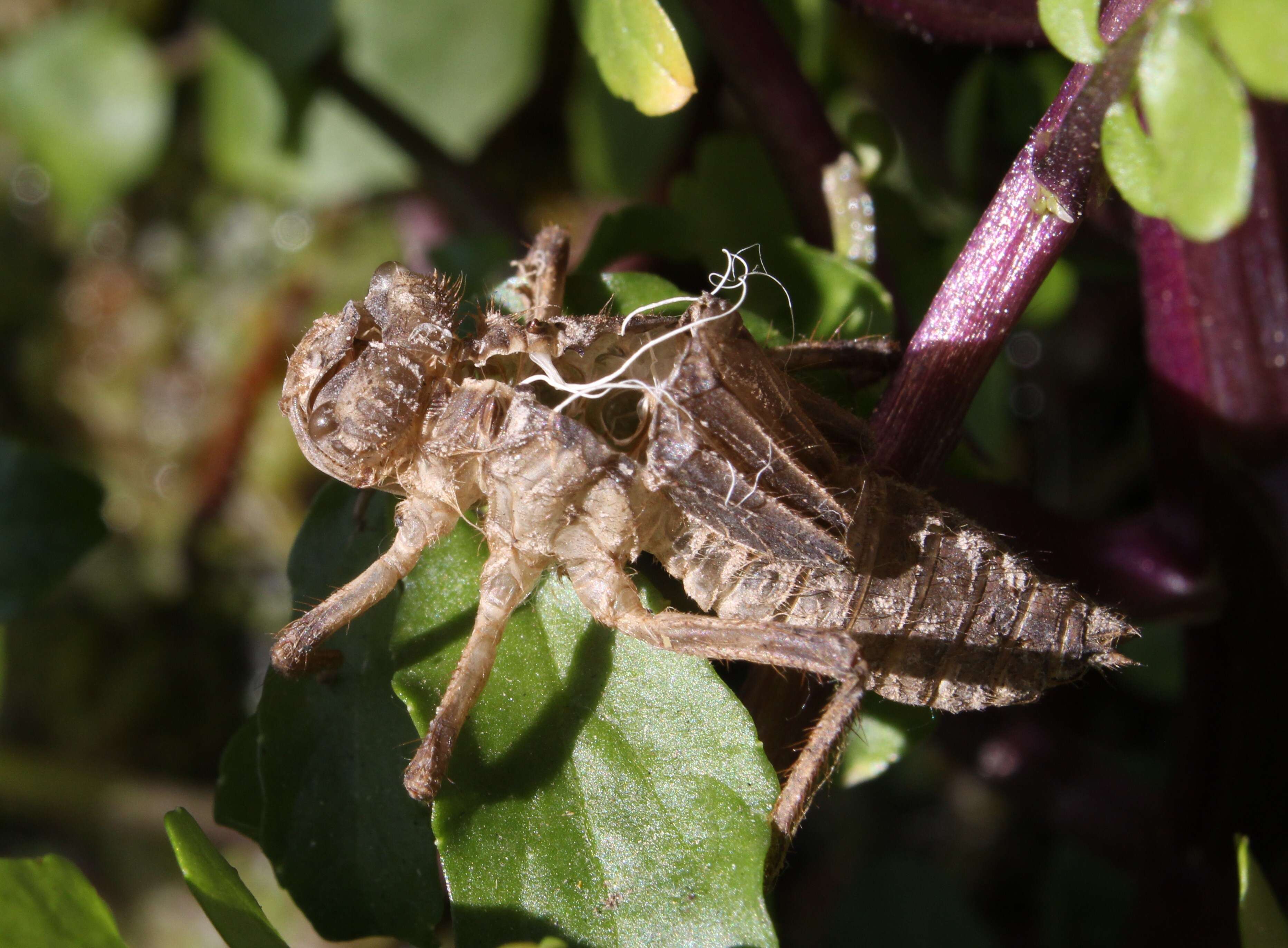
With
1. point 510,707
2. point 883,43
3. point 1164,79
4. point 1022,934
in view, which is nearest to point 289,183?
point 883,43

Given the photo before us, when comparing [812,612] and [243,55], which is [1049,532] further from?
[243,55]

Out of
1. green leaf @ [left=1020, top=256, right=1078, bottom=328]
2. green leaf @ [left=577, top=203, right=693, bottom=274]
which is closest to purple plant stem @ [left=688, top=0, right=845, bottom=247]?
green leaf @ [left=577, top=203, right=693, bottom=274]

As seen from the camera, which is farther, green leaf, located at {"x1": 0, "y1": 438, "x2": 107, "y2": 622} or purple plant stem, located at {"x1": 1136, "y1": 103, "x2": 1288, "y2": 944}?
green leaf, located at {"x1": 0, "y1": 438, "x2": 107, "y2": 622}

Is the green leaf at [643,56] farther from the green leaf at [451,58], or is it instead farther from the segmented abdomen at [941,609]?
the green leaf at [451,58]

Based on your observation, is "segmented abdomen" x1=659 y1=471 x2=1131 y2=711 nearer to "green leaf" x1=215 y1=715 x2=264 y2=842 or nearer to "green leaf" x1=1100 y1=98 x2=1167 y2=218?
"green leaf" x1=1100 y1=98 x2=1167 y2=218

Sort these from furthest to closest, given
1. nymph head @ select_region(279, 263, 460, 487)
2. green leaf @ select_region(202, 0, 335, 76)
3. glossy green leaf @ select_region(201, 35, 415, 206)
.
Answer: glossy green leaf @ select_region(201, 35, 415, 206), green leaf @ select_region(202, 0, 335, 76), nymph head @ select_region(279, 263, 460, 487)

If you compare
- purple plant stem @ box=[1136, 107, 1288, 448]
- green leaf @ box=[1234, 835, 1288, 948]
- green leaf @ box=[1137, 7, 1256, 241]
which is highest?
green leaf @ box=[1137, 7, 1256, 241]
